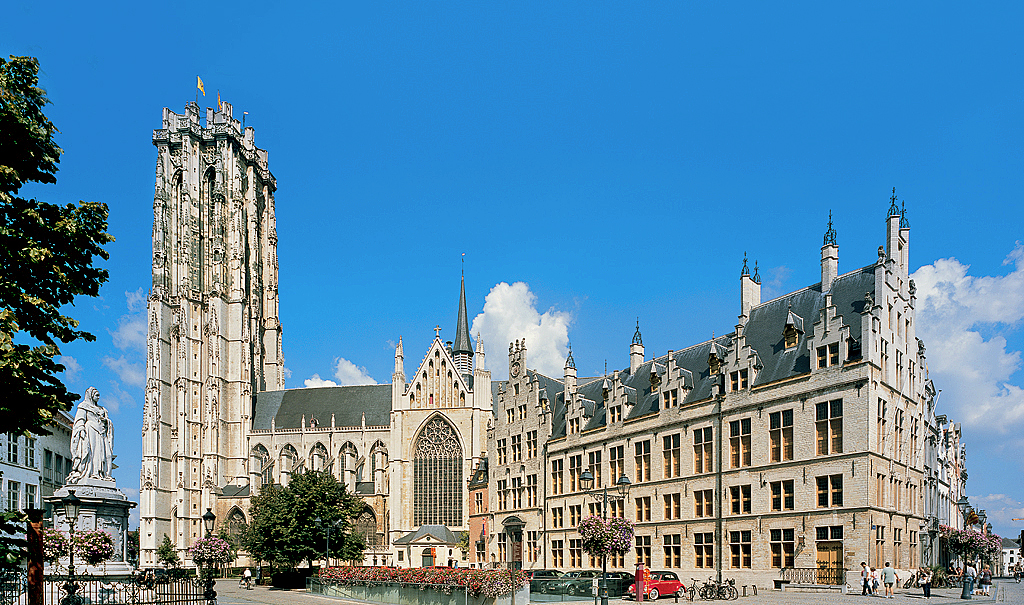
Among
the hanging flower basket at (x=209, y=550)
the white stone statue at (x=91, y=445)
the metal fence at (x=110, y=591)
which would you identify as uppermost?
the white stone statue at (x=91, y=445)

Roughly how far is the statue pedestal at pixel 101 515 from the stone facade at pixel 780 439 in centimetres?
2792

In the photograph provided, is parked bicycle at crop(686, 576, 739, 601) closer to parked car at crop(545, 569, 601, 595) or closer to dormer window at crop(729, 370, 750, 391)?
parked car at crop(545, 569, 601, 595)

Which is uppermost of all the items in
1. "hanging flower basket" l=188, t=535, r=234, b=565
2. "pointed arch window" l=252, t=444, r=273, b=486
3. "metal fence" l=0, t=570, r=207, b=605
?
"metal fence" l=0, t=570, r=207, b=605

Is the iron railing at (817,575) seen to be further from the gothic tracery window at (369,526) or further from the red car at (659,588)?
the gothic tracery window at (369,526)

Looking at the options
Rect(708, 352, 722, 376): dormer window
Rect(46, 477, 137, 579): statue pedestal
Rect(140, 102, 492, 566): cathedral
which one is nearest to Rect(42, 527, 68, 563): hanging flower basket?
Rect(46, 477, 137, 579): statue pedestal

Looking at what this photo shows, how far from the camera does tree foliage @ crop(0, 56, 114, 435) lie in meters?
13.9

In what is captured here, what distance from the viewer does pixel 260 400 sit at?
10725 centimetres

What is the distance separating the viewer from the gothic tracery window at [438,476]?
294ft

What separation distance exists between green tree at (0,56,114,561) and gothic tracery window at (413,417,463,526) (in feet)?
252

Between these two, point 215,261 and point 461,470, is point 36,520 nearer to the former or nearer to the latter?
point 461,470

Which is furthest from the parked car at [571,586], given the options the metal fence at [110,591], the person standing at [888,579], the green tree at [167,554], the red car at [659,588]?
the green tree at [167,554]

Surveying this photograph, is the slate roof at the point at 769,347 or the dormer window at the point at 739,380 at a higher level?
the slate roof at the point at 769,347

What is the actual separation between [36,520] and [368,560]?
7888cm

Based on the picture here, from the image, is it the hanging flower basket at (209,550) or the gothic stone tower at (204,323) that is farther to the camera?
the gothic stone tower at (204,323)
